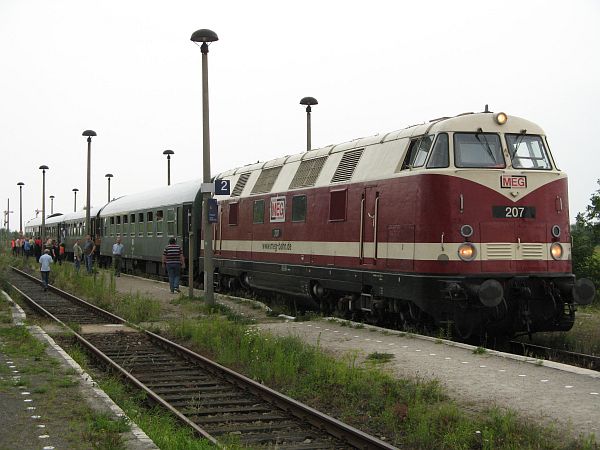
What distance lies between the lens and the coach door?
13.4m

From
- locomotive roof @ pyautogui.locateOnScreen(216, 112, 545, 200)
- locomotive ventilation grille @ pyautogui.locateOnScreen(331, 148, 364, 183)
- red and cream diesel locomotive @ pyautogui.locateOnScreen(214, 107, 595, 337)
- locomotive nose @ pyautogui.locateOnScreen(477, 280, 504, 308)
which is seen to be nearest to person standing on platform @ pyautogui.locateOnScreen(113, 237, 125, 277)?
locomotive roof @ pyautogui.locateOnScreen(216, 112, 545, 200)

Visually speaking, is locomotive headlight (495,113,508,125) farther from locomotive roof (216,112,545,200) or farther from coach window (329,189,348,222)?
coach window (329,189,348,222)

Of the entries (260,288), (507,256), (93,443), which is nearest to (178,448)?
(93,443)

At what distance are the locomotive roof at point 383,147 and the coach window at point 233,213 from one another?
2.30 meters

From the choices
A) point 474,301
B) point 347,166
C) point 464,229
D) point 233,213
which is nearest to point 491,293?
point 474,301

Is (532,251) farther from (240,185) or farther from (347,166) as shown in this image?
(240,185)

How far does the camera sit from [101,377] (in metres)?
10.7

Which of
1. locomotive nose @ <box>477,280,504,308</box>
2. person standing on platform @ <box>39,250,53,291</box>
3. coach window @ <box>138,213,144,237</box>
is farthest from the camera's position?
coach window @ <box>138,213,144,237</box>

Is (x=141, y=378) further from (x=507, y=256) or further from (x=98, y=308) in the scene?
(x=98, y=308)

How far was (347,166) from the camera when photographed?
1475cm

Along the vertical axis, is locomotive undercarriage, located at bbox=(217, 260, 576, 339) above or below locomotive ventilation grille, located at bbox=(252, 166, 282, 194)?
below

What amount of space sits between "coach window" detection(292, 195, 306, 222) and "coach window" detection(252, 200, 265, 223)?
1.85m

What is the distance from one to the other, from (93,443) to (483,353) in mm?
6253

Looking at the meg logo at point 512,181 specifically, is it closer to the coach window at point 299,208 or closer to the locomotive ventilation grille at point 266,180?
the coach window at point 299,208
